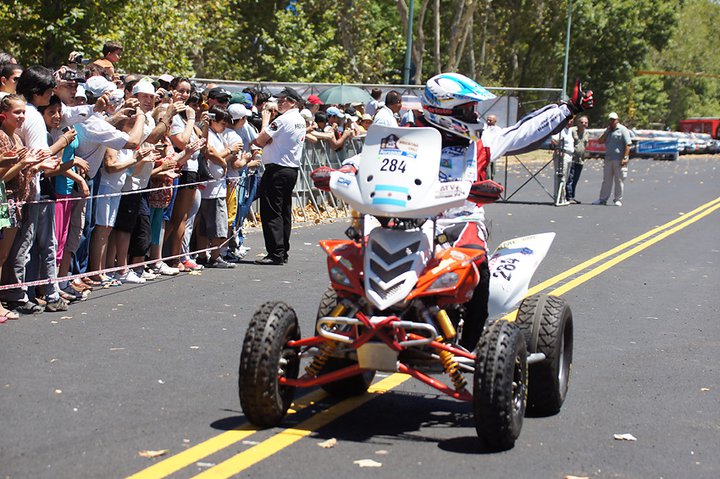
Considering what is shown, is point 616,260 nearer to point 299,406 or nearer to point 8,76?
point 8,76

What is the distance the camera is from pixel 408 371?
6.76 m

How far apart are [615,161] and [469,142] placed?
20234mm

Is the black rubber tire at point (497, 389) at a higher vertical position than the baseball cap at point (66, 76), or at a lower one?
lower

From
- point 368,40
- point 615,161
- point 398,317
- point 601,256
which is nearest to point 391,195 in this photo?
point 398,317

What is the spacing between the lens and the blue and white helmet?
24.9 ft

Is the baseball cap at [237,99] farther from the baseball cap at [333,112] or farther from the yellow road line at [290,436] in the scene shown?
the yellow road line at [290,436]

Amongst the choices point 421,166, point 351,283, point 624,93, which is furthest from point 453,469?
point 624,93

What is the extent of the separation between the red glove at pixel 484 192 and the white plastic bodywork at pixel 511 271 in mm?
971

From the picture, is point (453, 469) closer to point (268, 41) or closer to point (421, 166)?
point (421, 166)

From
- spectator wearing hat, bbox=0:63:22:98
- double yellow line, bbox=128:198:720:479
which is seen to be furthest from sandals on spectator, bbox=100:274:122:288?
double yellow line, bbox=128:198:720:479

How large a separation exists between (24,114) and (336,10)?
4042cm

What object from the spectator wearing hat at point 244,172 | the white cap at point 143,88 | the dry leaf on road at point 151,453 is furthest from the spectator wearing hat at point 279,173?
the dry leaf on road at point 151,453

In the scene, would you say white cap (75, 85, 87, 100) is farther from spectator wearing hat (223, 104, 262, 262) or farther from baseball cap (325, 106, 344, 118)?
baseball cap (325, 106, 344, 118)

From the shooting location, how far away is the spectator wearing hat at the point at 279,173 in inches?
583
